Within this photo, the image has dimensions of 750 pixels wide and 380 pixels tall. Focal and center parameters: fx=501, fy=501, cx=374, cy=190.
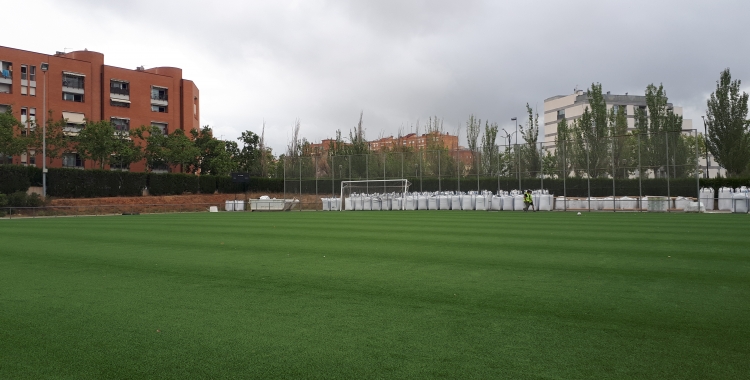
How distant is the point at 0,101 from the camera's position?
1874 inches

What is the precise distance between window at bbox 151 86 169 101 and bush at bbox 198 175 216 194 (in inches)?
780

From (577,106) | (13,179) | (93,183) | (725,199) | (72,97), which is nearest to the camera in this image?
(725,199)

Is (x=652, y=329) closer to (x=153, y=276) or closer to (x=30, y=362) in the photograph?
(x=30, y=362)

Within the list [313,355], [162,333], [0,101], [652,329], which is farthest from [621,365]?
[0,101]

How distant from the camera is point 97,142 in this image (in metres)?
43.7

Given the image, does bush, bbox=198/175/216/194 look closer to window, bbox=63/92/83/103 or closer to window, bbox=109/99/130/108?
window, bbox=109/99/130/108

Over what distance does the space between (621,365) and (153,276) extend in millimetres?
5922

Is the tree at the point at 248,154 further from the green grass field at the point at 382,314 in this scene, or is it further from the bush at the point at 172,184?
the green grass field at the point at 382,314

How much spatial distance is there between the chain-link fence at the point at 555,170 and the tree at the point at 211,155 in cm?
1222

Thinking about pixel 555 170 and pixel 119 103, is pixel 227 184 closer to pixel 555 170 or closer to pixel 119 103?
pixel 119 103

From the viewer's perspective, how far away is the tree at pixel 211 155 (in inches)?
2083

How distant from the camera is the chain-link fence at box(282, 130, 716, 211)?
28031mm

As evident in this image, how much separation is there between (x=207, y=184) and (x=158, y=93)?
2081 cm

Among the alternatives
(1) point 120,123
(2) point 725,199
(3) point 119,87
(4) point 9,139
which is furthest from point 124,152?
(2) point 725,199
